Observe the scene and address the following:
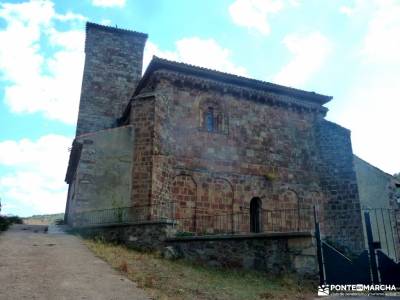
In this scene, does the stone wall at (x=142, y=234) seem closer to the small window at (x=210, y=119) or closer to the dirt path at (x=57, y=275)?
the dirt path at (x=57, y=275)

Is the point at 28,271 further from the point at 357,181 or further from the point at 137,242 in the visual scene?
the point at 357,181

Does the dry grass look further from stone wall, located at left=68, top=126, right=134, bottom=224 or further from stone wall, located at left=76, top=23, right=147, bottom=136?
stone wall, located at left=76, top=23, right=147, bottom=136

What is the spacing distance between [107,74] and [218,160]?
10.8 meters

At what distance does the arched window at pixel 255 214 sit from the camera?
1716 cm

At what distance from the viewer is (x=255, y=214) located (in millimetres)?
17453

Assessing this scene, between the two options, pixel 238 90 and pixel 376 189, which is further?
pixel 376 189

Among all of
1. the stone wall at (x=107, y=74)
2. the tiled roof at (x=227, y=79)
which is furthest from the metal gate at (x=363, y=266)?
the stone wall at (x=107, y=74)

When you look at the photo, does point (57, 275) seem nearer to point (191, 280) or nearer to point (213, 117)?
point (191, 280)

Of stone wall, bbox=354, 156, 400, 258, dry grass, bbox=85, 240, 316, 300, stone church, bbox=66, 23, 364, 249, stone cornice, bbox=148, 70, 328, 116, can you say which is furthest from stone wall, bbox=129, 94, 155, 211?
stone wall, bbox=354, 156, 400, 258

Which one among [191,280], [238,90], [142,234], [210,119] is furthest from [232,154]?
[191,280]

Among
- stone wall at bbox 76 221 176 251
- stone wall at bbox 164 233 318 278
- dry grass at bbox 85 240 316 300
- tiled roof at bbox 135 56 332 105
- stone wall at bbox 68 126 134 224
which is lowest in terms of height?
dry grass at bbox 85 240 316 300

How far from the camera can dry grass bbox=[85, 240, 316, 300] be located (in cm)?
834

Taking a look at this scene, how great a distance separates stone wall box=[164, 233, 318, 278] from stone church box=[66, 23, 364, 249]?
9.48ft

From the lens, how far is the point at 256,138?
18.3 m
